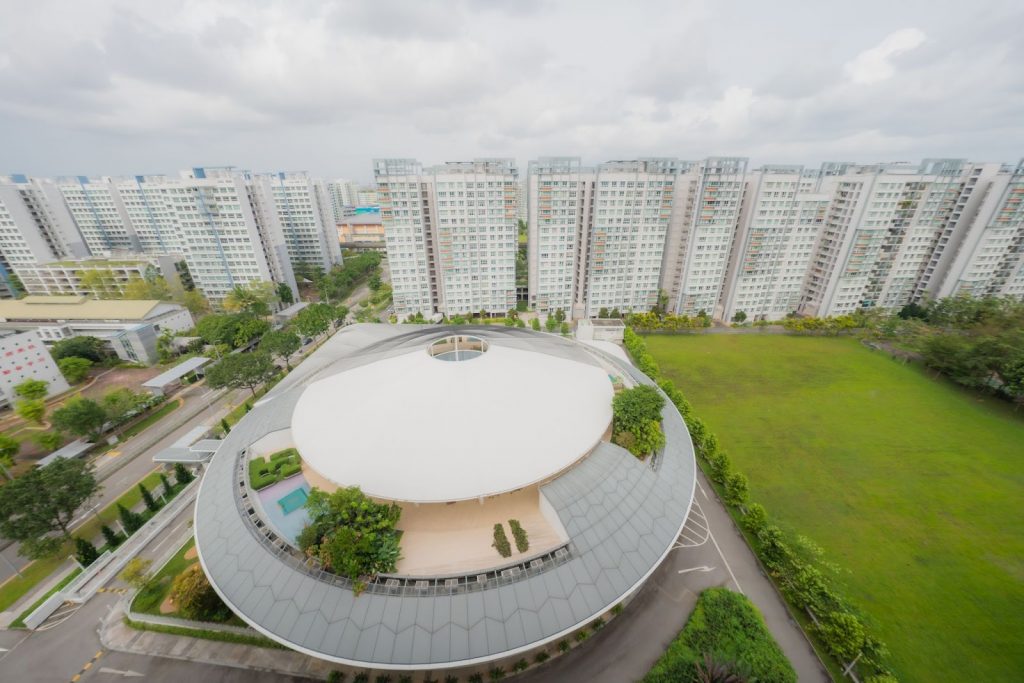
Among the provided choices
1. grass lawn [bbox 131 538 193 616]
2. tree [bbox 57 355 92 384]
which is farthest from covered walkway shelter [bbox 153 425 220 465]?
tree [bbox 57 355 92 384]

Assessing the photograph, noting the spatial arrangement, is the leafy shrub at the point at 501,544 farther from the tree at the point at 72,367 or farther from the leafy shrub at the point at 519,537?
the tree at the point at 72,367

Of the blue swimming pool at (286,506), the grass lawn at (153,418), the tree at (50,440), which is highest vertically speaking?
the blue swimming pool at (286,506)

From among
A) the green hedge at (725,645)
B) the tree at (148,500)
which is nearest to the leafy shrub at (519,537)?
the green hedge at (725,645)

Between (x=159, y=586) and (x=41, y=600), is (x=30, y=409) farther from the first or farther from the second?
(x=159, y=586)

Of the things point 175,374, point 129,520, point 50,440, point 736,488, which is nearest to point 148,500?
point 129,520

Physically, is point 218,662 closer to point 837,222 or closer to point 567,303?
point 567,303

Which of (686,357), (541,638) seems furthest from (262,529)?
(686,357)

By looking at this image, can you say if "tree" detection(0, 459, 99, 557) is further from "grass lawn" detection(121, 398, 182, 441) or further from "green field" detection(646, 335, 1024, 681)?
"green field" detection(646, 335, 1024, 681)
